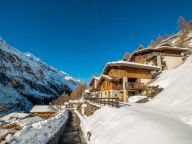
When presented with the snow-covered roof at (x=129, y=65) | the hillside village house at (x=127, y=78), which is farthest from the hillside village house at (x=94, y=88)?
the hillside village house at (x=127, y=78)

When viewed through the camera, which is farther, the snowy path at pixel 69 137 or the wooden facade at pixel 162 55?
the wooden facade at pixel 162 55

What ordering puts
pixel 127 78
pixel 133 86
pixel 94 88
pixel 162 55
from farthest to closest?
pixel 94 88 → pixel 162 55 → pixel 127 78 → pixel 133 86

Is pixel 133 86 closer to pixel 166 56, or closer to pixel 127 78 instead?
pixel 127 78

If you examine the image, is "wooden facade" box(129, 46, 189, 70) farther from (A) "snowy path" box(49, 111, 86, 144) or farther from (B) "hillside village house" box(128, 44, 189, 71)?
(A) "snowy path" box(49, 111, 86, 144)

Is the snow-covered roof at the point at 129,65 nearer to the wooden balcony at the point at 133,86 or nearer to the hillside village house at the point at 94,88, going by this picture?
the wooden balcony at the point at 133,86

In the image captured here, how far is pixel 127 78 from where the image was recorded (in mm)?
41375

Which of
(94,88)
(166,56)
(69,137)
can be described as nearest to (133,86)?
(166,56)

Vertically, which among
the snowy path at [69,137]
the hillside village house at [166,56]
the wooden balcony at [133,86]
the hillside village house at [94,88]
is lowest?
the snowy path at [69,137]

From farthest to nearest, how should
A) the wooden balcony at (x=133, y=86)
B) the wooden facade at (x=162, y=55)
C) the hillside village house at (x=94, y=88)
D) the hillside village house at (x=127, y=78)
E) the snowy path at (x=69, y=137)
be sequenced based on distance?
1. the hillside village house at (x=94, y=88)
2. the wooden facade at (x=162, y=55)
3. the hillside village house at (x=127, y=78)
4. the wooden balcony at (x=133, y=86)
5. the snowy path at (x=69, y=137)

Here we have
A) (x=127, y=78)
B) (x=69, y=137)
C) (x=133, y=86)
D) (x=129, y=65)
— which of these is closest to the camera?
(x=69, y=137)

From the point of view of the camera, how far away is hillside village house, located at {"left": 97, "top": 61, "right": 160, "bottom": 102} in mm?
39656

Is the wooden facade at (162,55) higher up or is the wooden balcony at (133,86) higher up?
the wooden facade at (162,55)

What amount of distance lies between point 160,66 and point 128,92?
42.0ft

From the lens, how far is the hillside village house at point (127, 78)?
39656 millimetres
